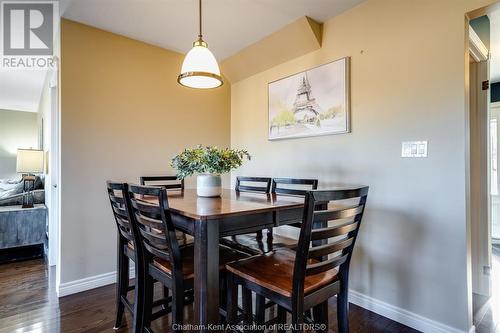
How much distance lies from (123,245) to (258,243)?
0.93 m

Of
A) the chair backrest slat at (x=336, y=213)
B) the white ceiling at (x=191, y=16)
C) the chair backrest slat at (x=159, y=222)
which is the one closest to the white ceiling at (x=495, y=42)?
the white ceiling at (x=191, y=16)

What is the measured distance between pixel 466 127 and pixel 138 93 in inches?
110

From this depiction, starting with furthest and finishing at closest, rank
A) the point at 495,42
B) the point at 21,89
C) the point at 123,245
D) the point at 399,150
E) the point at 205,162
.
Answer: the point at 21,89 → the point at 495,42 → the point at 399,150 → the point at 123,245 → the point at 205,162

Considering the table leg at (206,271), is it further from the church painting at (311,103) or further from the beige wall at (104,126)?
the beige wall at (104,126)

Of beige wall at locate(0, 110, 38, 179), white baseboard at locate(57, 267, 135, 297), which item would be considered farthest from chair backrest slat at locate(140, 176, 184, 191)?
beige wall at locate(0, 110, 38, 179)

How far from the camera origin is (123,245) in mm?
1873

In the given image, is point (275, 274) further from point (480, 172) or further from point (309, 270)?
point (480, 172)

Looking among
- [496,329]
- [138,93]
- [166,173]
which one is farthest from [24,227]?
[496,329]

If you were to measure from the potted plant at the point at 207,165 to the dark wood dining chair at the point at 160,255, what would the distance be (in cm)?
41

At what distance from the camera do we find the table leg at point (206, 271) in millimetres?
1188

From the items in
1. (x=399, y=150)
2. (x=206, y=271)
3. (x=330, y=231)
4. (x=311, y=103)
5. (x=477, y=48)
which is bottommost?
(x=206, y=271)

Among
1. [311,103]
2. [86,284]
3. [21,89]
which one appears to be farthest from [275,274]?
[21,89]

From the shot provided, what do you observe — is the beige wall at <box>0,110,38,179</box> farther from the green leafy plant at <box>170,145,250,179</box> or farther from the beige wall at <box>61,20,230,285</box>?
the green leafy plant at <box>170,145,250,179</box>

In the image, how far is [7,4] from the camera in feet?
7.28
